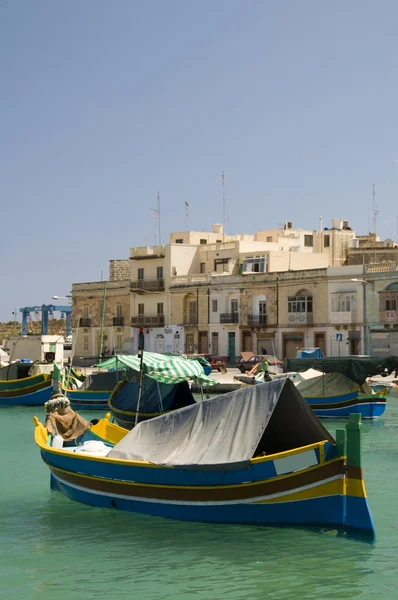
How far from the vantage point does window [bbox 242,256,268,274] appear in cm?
6794

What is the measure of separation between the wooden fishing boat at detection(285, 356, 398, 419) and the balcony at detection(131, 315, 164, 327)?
118ft

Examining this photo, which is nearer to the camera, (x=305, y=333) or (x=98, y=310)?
(x=305, y=333)

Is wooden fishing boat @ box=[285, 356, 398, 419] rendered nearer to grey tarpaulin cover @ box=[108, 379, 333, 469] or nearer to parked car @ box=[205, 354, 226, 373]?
grey tarpaulin cover @ box=[108, 379, 333, 469]

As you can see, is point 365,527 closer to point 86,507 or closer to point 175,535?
point 175,535

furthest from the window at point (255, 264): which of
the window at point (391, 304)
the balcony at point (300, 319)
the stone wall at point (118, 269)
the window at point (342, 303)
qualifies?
the stone wall at point (118, 269)

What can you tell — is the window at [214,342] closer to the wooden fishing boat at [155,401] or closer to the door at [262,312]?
the door at [262,312]

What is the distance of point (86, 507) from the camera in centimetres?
1778

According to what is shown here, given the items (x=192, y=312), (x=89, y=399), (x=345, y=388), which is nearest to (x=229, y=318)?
(x=192, y=312)

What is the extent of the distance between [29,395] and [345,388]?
15.5 meters

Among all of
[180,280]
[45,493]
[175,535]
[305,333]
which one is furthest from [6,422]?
[180,280]

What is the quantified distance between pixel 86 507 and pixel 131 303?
57.6m

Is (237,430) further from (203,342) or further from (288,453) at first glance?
(203,342)

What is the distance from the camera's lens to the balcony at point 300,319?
61844 mm

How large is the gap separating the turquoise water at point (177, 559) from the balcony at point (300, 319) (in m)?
43.6
